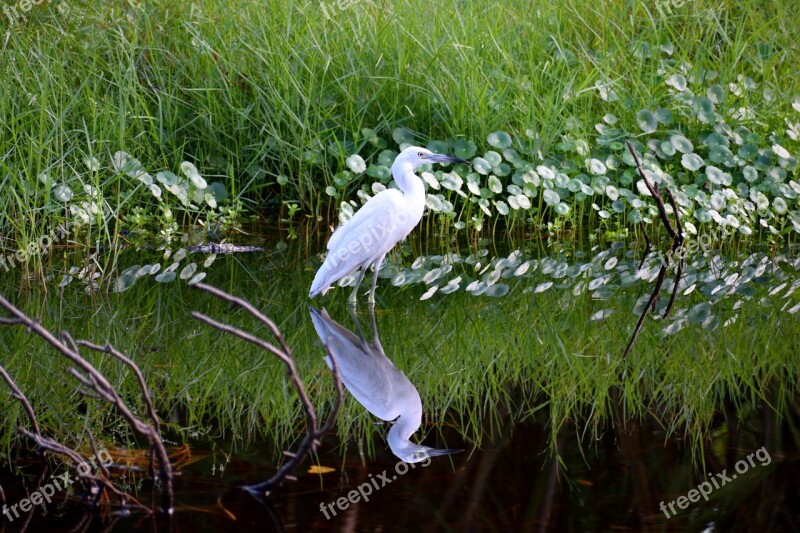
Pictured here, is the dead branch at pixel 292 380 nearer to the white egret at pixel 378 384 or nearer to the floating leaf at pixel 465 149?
the white egret at pixel 378 384

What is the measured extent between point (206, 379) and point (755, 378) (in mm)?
2215

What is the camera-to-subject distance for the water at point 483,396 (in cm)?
312

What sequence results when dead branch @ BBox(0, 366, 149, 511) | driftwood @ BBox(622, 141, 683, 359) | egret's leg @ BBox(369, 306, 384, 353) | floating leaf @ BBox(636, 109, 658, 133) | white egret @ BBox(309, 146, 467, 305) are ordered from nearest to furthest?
dead branch @ BBox(0, 366, 149, 511) < egret's leg @ BBox(369, 306, 384, 353) < driftwood @ BBox(622, 141, 683, 359) < white egret @ BBox(309, 146, 467, 305) < floating leaf @ BBox(636, 109, 658, 133)

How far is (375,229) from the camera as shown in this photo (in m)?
5.43

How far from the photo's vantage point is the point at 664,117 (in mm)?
7402

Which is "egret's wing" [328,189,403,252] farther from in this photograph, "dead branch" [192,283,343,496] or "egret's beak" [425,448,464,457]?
"dead branch" [192,283,343,496]

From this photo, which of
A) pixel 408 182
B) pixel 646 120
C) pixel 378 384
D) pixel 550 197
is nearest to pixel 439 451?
pixel 378 384

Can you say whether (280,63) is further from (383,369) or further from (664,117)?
(383,369)

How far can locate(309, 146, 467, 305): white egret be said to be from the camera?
540 cm

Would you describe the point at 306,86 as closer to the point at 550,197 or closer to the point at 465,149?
the point at 465,149

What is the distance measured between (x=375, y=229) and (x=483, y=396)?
4.97 feet

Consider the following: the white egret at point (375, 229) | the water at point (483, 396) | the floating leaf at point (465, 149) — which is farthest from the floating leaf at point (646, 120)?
the white egret at point (375, 229)

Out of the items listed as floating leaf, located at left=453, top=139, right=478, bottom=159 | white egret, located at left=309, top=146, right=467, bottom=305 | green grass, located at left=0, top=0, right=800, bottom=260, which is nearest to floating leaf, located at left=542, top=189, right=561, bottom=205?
green grass, located at left=0, top=0, right=800, bottom=260

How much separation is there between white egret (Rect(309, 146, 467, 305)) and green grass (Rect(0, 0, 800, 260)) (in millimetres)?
1586
